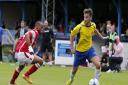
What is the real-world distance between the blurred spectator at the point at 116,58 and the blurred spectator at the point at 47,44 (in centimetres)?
436

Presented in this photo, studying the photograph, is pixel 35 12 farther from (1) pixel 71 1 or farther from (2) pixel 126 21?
(2) pixel 126 21

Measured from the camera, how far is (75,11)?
37.2 m

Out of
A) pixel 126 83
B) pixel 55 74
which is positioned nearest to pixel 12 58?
pixel 55 74

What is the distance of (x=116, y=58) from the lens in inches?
952

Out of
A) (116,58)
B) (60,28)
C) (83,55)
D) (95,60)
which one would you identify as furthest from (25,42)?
(60,28)

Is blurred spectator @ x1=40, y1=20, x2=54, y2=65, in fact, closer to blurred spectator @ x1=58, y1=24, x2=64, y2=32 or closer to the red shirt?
blurred spectator @ x1=58, y1=24, x2=64, y2=32

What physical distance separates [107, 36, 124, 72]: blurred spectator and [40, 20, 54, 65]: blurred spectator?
436cm

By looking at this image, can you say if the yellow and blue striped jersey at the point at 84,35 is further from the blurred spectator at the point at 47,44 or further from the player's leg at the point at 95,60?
the blurred spectator at the point at 47,44

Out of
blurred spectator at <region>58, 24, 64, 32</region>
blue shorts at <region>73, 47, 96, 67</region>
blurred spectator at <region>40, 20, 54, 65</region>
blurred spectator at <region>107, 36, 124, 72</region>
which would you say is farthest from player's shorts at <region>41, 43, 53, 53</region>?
blue shorts at <region>73, 47, 96, 67</region>

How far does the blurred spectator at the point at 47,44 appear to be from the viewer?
27781 mm

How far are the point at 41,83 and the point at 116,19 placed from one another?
54.9 ft

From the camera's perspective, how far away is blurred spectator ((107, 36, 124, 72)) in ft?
78.7

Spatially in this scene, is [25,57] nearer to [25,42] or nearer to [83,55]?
[25,42]

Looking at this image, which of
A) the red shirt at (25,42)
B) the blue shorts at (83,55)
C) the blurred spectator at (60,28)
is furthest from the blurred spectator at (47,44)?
the blue shorts at (83,55)
